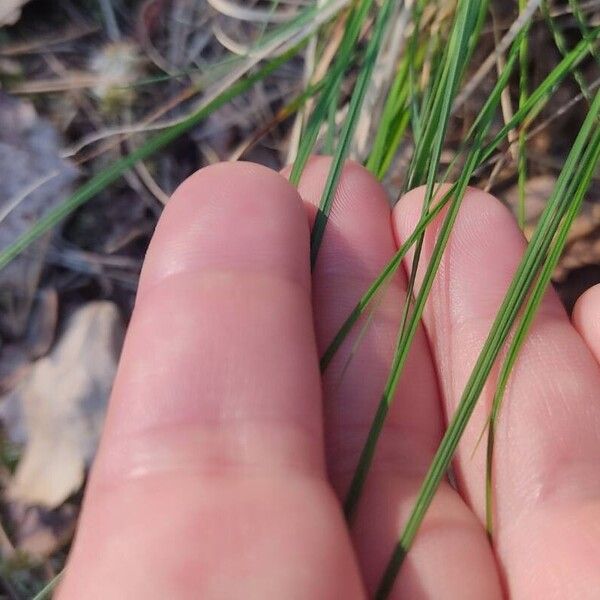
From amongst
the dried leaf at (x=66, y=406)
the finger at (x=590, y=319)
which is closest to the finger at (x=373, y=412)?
the finger at (x=590, y=319)

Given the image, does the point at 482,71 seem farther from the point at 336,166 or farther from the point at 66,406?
the point at 66,406

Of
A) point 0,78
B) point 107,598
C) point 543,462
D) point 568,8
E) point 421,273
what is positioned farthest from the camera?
point 0,78

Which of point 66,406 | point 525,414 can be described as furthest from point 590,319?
point 66,406

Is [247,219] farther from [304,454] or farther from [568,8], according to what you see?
[568,8]

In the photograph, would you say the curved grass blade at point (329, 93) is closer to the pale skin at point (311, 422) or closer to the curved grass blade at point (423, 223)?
the pale skin at point (311, 422)

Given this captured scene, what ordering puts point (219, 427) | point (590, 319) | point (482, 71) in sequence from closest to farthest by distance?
point (219, 427)
point (590, 319)
point (482, 71)

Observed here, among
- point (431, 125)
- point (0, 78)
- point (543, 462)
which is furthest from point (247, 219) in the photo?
point (0, 78)
